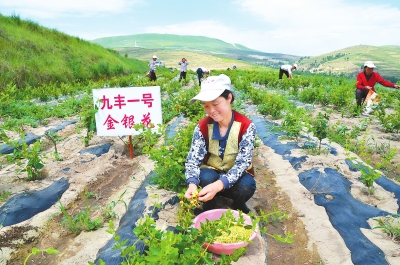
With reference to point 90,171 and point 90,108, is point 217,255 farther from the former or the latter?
point 90,108

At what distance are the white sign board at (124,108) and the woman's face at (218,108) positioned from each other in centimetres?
190

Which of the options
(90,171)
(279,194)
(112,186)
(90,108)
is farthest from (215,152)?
A: (90,108)

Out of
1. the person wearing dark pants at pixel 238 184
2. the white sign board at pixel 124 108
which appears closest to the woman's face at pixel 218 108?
the person wearing dark pants at pixel 238 184

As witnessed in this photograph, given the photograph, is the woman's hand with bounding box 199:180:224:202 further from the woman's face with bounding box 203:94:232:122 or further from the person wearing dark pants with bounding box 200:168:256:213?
the woman's face with bounding box 203:94:232:122

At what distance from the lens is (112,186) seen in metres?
4.01

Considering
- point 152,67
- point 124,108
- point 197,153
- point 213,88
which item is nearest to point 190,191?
point 197,153

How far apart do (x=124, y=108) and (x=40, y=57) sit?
1208 cm

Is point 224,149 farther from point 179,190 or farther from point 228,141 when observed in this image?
point 179,190

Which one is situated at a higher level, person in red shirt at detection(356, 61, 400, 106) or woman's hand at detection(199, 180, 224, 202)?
person in red shirt at detection(356, 61, 400, 106)

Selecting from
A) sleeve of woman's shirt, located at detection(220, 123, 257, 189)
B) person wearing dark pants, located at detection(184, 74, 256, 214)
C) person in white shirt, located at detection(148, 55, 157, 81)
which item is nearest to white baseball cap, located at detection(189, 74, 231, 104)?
person wearing dark pants, located at detection(184, 74, 256, 214)

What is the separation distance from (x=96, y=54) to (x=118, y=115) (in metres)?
18.3

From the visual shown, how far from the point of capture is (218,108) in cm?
258

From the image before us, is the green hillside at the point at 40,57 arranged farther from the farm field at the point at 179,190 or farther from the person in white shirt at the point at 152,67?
the farm field at the point at 179,190

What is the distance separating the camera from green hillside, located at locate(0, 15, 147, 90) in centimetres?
1201
